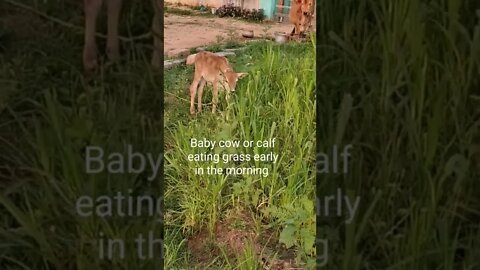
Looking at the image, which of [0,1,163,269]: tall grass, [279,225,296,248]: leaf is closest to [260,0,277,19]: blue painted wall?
[0,1,163,269]: tall grass

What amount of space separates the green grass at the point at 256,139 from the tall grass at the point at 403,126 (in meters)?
0.02

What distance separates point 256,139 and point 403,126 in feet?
0.53

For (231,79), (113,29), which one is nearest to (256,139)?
(231,79)

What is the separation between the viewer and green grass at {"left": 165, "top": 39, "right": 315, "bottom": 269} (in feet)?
2.77

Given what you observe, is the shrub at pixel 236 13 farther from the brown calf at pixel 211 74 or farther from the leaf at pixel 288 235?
the leaf at pixel 288 235

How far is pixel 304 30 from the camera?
85 centimetres

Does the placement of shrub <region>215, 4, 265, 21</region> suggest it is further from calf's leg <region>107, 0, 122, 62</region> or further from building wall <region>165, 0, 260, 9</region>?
calf's leg <region>107, 0, 122, 62</region>

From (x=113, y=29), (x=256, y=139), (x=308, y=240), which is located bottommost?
(x=308, y=240)

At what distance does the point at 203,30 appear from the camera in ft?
2.81

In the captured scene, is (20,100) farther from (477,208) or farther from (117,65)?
(477,208)

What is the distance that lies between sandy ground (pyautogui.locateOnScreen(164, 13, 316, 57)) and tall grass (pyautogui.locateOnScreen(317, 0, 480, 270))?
6 cm

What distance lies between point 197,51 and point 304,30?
0.39 feet

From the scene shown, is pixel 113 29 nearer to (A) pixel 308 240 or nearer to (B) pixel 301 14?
(B) pixel 301 14

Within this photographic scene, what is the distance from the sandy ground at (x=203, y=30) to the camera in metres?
0.85
